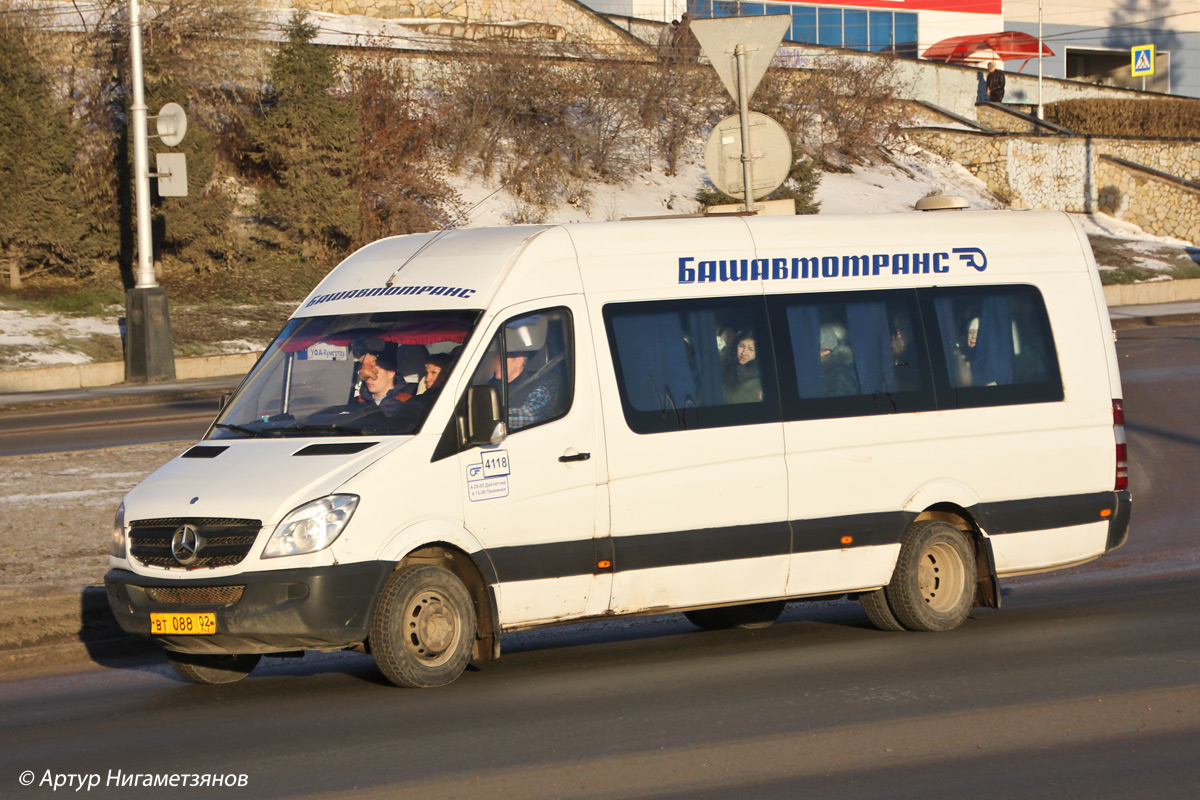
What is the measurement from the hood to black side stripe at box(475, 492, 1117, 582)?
37.2 inches

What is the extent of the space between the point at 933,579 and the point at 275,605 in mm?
4117

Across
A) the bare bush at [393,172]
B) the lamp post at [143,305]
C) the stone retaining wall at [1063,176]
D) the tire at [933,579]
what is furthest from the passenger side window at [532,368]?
the stone retaining wall at [1063,176]

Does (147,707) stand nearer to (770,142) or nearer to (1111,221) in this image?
(770,142)

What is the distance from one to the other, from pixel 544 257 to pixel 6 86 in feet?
84.0

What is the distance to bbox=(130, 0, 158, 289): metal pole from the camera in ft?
87.8

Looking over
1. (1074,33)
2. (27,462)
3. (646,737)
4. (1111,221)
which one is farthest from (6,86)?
(1074,33)

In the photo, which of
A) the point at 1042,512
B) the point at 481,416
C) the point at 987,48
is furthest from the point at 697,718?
the point at 987,48

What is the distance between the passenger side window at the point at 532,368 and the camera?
7.93 meters

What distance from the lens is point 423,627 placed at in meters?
7.54

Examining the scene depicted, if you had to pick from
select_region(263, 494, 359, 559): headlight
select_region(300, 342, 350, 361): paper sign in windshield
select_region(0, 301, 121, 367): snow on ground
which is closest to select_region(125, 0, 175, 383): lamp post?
select_region(0, 301, 121, 367): snow on ground

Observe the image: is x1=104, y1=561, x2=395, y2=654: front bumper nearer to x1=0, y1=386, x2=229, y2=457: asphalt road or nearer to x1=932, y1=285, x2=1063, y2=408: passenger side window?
x1=932, y1=285, x2=1063, y2=408: passenger side window

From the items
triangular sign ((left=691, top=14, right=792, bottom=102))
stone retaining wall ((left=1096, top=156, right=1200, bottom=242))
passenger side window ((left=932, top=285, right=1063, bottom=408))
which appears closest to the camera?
passenger side window ((left=932, top=285, right=1063, bottom=408))

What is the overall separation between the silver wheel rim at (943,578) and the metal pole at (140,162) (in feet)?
67.1

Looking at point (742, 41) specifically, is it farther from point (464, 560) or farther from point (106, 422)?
point (106, 422)
